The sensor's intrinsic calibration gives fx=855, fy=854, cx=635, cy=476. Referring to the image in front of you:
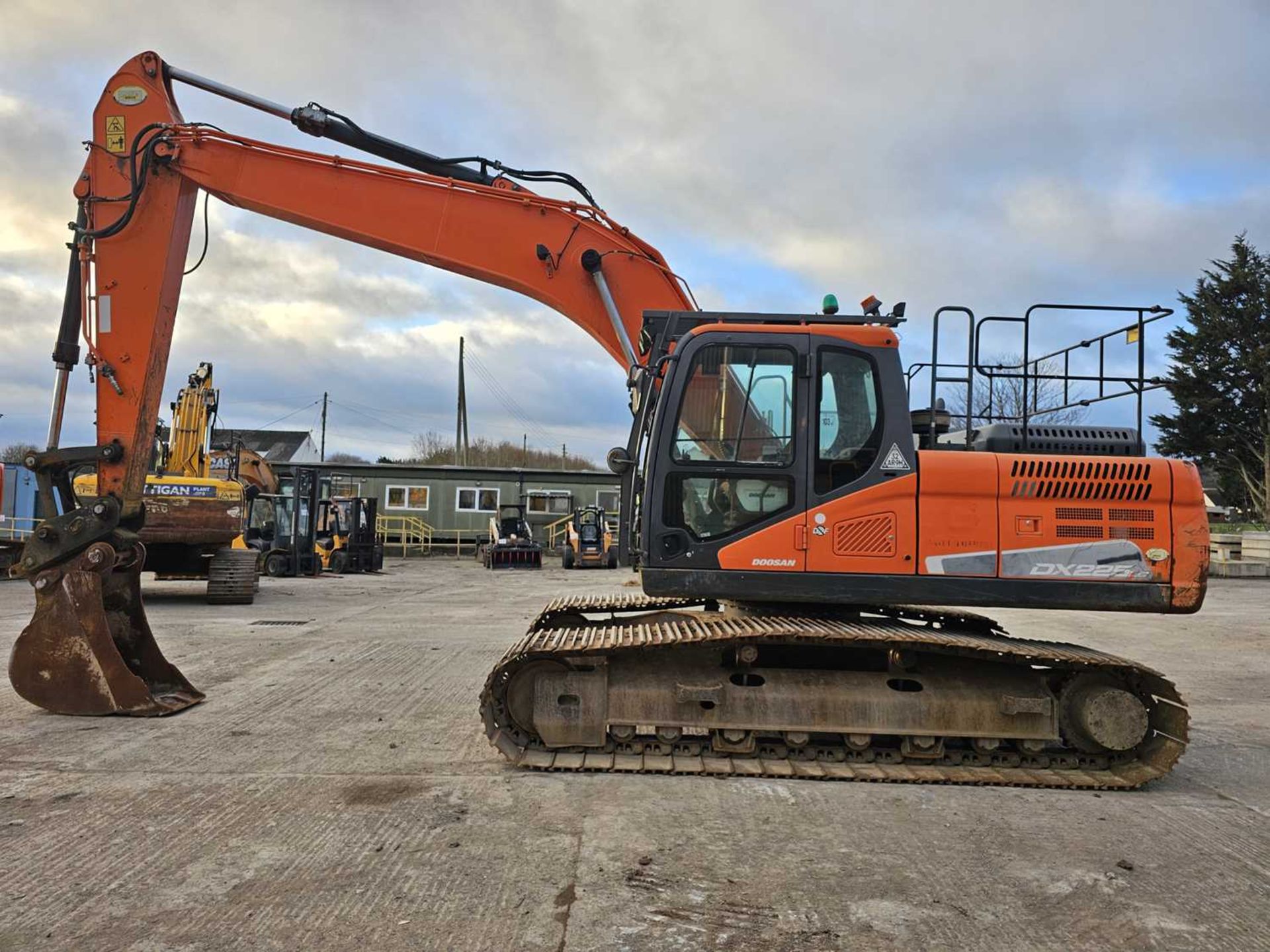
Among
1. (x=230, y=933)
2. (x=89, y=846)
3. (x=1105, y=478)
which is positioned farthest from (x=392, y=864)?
(x=1105, y=478)

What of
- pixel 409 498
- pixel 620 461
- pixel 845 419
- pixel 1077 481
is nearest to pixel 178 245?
pixel 620 461

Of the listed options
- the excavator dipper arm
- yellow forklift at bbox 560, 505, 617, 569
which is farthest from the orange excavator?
yellow forklift at bbox 560, 505, 617, 569

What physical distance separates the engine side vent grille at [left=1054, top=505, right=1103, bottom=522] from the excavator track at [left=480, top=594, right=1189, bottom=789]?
77cm

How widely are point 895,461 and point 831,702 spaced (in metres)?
1.43

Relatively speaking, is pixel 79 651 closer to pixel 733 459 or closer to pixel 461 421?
pixel 733 459

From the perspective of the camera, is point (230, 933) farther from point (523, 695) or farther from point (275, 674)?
point (275, 674)

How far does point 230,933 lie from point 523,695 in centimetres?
214

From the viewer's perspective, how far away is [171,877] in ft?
10.9

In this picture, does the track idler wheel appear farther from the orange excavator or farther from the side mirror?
the side mirror

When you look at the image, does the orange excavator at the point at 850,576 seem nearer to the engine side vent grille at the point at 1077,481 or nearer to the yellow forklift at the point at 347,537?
the engine side vent grille at the point at 1077,481

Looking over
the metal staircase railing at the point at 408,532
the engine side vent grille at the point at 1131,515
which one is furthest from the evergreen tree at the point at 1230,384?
the metal staircase railing at the point at 408,532

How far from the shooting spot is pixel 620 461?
5.40 meters

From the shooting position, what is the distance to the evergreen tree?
2078 cm

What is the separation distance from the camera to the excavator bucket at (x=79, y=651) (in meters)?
5.69
